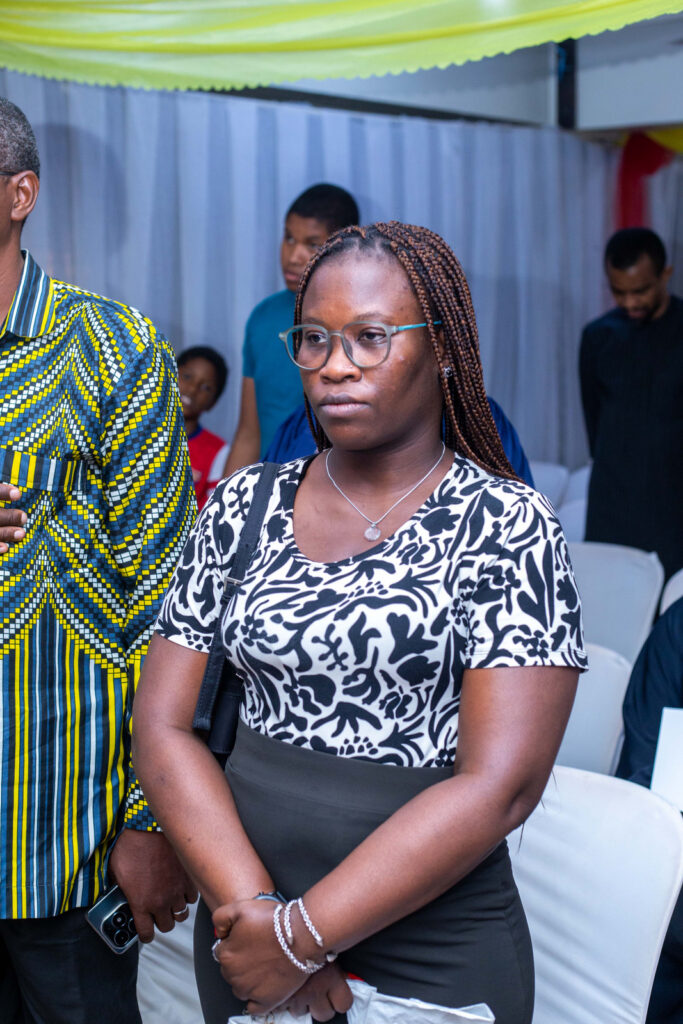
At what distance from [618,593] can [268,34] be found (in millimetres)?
2035

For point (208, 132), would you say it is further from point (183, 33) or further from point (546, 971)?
point (546, 971)

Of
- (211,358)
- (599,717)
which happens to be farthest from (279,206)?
(599,717)

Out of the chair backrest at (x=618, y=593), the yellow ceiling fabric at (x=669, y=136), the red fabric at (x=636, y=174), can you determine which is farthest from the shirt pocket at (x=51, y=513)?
the red fabric at (x=636, y=174)

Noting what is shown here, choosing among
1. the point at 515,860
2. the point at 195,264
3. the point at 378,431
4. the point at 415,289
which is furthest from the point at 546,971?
the point at 195,264

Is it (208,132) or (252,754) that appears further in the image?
(208,132)

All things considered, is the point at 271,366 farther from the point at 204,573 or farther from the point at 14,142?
the point at 204,573

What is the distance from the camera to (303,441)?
9.23 ft

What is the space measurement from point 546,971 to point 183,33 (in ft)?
9.11

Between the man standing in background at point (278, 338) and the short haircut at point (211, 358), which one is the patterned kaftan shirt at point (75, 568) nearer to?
the man standing in background at point (278, 338)

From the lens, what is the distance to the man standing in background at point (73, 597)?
1.68m

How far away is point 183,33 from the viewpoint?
336 cm

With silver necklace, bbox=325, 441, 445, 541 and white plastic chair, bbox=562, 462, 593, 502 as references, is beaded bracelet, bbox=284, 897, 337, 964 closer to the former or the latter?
silver necklace, bbox=325, 441, 445, 541

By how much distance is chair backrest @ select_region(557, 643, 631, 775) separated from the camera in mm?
2709

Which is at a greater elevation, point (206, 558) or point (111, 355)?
point (111, 355)
